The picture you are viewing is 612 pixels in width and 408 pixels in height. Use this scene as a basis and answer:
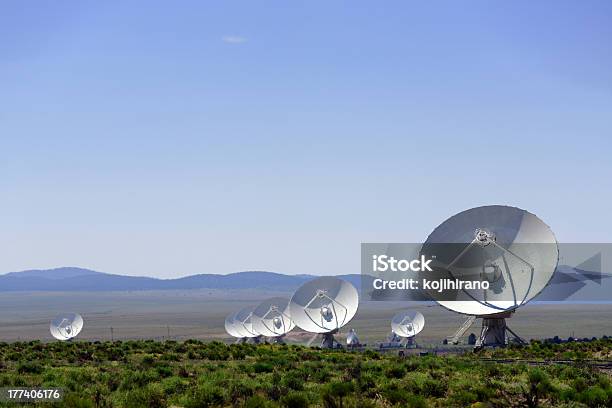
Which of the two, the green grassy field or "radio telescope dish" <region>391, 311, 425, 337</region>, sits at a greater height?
"radio telescope dish" <region>391, 311, 425, 337</region>

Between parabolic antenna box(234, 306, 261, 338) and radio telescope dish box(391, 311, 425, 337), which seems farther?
parabolic antenna box(234, 306, 261, 338)

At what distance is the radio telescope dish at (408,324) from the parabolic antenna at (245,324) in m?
15.4

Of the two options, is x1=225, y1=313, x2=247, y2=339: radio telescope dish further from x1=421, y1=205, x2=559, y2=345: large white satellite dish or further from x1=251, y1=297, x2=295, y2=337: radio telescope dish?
x1=421, y1=205, x2=559, y2=345: large white satellite dish

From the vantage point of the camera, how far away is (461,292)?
60.2 m

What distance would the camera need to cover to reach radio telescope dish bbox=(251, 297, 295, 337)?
94.2 meters

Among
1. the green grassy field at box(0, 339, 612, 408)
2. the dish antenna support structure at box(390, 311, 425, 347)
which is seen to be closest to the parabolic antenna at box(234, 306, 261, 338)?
the dish antenna support structure at box(390, 311, 425, 347)

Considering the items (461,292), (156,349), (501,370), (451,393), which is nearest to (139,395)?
(451,393)

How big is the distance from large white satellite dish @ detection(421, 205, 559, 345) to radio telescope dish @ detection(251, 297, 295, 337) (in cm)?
3534

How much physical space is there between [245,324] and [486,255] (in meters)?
42.9

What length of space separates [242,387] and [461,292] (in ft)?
120

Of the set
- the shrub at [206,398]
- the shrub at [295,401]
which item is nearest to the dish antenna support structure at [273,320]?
the shrub at [206,398]

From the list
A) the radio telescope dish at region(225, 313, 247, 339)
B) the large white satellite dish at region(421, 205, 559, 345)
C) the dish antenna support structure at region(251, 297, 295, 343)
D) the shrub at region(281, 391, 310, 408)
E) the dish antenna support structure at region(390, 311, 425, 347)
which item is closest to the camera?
the shrub at region(281, 391, 310, 408)

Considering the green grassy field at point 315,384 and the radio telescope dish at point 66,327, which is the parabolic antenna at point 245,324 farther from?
the green grassy field at point 315,384

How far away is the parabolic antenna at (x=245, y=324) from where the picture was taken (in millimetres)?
95750
